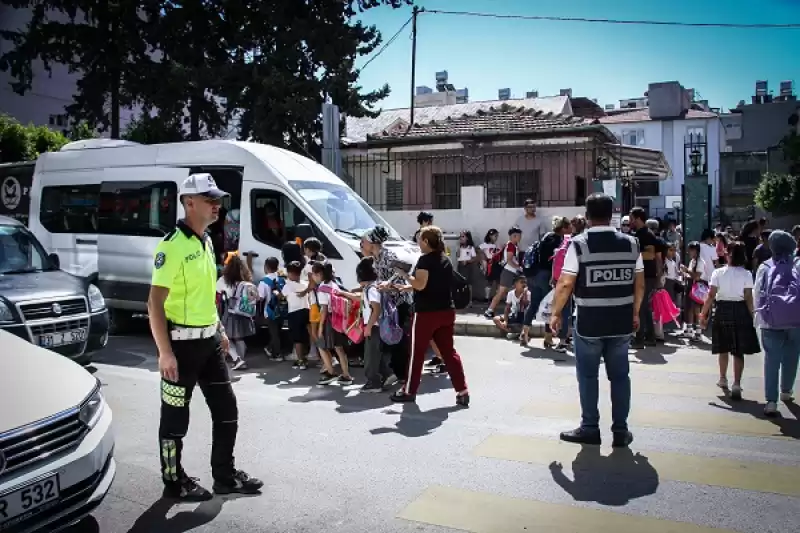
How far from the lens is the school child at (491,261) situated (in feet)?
46.5

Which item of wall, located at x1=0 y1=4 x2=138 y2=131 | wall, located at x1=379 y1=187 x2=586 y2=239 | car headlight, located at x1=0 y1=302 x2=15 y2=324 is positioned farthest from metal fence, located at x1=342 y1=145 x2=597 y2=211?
wall, located at x1=0 y1=4 x2=138 y2=131

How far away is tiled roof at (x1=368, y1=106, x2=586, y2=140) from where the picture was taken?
55.9ft

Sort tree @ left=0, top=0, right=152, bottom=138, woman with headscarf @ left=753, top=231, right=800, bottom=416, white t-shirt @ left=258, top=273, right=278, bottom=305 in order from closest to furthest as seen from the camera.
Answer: woman with headscarf @ left=753, top=231, right=800, bottom=416
white t-shirt @ left=258, top=273, right=278, bottom=305
tree @ left=0, top=0, right=152, bottom=138

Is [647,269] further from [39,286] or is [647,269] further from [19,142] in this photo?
[19,142]

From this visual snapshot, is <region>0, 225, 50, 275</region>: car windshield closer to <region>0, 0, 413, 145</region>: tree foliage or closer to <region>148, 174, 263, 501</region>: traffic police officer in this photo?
<region>148, 174, 263, 501</region>: traffic police officer

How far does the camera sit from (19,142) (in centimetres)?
2169

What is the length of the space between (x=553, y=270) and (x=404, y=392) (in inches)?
146

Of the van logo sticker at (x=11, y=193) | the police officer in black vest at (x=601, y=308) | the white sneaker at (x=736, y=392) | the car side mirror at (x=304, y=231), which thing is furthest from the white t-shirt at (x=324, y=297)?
the van logo sticker at (x=11, y=193)

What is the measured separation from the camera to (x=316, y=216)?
991 cm

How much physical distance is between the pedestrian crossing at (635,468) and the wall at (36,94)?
106 ft

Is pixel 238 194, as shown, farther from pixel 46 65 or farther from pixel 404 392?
pixel 46 65

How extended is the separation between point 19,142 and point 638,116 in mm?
43483

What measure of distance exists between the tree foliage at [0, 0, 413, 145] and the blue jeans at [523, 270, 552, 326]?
10.1 meters

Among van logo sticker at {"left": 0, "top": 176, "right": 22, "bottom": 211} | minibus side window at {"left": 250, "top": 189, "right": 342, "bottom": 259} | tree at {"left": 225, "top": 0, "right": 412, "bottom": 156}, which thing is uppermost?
tree at {"left": 225, "top": 0, "right": 412, "bottom": 156}
